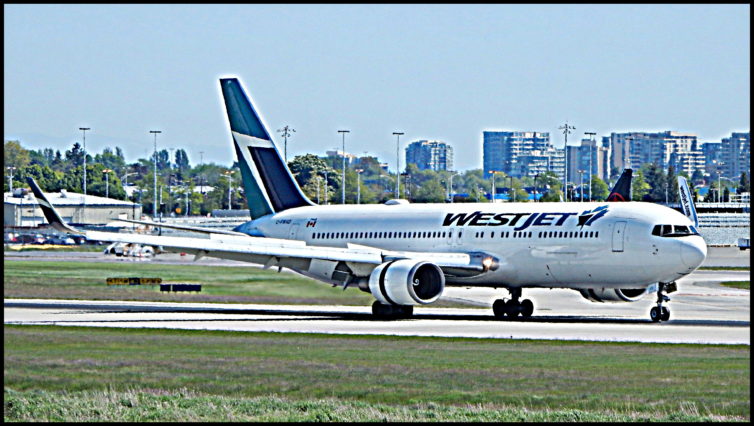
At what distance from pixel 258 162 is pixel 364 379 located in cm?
3132

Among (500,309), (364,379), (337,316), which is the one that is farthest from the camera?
(337,316)

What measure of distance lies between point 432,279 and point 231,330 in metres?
9.19

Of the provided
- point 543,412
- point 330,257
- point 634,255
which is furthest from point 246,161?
point 543,412

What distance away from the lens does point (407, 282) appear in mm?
47594

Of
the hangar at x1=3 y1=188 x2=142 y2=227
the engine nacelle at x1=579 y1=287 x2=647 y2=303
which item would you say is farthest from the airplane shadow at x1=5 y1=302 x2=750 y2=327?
the hangar at x1=3 y1=188 x2=142 y2=227

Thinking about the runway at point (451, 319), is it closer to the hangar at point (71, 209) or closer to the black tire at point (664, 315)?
the black tire at point (664, 315)

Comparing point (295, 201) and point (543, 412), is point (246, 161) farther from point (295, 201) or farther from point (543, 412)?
point (543, 412)

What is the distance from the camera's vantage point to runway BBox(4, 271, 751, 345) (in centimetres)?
4162

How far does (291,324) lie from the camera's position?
45719 millimetres

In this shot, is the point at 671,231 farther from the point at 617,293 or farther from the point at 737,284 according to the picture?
the point at 737,284

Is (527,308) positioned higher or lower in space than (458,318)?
higher

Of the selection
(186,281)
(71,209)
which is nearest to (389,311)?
(186,281)

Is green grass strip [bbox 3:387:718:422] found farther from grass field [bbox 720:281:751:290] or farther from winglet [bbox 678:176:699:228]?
grass field [bbox 720:281:751:290]

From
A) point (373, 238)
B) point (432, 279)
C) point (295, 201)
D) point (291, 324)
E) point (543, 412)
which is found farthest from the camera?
point (295, 201)
